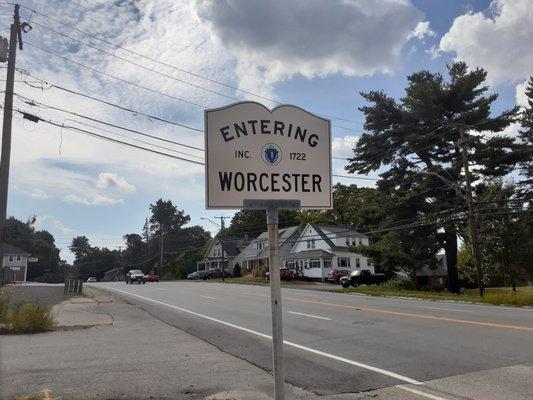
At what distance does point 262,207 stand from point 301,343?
7811 mm

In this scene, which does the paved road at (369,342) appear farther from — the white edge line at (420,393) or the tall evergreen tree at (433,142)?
the tall evergreen tree at (433,142)

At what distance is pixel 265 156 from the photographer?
14.6 ft

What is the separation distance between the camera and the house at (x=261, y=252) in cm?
7199

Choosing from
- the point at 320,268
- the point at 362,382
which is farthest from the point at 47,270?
the point at 362,382

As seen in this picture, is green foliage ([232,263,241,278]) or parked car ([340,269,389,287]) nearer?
parked car ([340,269,389,287])

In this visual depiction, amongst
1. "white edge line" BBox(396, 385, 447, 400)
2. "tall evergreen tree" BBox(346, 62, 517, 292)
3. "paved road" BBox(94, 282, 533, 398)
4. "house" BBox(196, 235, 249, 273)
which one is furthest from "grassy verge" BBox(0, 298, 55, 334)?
"house" BBox(196, 235, 249, 273)

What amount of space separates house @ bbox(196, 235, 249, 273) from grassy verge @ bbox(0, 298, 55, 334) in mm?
75907

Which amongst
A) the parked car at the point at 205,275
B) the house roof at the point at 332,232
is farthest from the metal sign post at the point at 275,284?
the parked car at the point at 205,275

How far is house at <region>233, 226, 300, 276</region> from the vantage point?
236 ft

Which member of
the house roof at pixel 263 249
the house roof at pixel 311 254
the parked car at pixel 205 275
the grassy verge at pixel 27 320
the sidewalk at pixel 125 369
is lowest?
the sidewalk at pixel 125 369

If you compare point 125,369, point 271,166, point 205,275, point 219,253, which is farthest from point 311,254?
point 271,166

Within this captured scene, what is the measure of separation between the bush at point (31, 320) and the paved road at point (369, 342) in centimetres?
350

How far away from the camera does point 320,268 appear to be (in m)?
61.9

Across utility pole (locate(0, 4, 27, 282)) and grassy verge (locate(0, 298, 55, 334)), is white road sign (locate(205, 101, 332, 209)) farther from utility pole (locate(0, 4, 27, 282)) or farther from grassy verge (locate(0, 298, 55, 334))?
utility pole (locate(0, 4, 27, 282))
